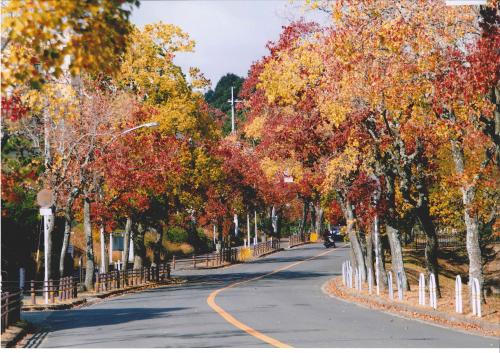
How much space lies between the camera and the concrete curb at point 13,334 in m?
18.3

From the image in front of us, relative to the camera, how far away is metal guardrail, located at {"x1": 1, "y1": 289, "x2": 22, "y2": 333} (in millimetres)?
19750

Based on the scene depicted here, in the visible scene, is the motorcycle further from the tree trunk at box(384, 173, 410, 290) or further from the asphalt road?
the tree trunk at box(384, 173, 410, 290)

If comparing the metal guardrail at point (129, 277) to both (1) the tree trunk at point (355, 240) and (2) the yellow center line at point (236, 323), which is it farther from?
(1) the tree trunk at point (355, 240)

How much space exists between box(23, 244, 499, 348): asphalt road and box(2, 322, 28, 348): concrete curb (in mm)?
369

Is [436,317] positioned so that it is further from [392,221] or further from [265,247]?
[265,247]

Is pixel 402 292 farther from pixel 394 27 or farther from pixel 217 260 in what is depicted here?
pixel 217 260

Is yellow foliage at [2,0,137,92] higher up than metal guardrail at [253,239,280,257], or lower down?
higher up

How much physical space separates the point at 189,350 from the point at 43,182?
21761 millimetres

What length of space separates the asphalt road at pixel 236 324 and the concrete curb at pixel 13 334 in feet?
1.21

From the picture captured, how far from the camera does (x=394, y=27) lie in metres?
21.1

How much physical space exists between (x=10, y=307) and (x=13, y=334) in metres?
1.65

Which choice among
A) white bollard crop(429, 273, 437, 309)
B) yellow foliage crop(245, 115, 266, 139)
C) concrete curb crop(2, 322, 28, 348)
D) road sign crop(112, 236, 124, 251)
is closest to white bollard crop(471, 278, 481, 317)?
white bollard crop(429, 273, 437, 309)

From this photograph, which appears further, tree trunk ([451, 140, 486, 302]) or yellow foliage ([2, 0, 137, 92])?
tree trunk ([451, 140, 486, 302])

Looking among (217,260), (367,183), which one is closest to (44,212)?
(367,183)
